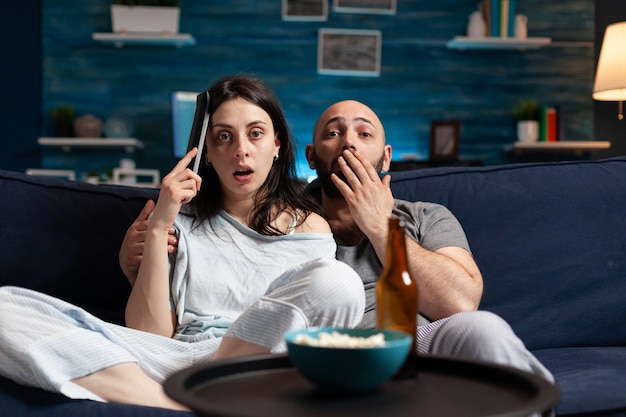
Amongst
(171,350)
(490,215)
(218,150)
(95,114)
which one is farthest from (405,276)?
(95,114)

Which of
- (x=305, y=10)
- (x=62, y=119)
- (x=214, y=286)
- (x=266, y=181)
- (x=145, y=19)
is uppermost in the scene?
(x=305, y=10)

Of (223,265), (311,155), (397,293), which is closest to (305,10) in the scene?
(311,155)

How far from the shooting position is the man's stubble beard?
6.85ft

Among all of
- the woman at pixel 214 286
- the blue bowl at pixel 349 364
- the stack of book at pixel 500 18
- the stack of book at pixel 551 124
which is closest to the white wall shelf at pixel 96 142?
the stack of book at pixel 500 18

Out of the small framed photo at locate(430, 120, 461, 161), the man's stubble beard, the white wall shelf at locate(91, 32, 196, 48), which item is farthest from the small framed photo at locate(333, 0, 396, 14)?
the man's stubble beard

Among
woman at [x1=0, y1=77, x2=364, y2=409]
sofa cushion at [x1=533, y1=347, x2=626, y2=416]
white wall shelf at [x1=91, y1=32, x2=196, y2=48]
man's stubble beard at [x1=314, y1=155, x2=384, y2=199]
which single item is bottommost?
sofa cushion at [x1=533, y1=347, x2=626, y2=416]

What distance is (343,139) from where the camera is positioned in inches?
83.4

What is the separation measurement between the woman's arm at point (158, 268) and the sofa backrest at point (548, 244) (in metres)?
0.72

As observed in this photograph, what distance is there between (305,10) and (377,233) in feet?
11.4

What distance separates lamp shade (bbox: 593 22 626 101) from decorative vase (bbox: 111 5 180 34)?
259cm

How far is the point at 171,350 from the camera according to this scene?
5.40ft

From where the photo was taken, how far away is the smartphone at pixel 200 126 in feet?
5.93

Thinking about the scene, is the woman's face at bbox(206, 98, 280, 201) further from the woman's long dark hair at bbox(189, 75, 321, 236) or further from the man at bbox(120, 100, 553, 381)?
the man at bbox(120, 100, 553, 381)

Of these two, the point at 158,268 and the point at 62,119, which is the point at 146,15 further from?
the point at 158,268
